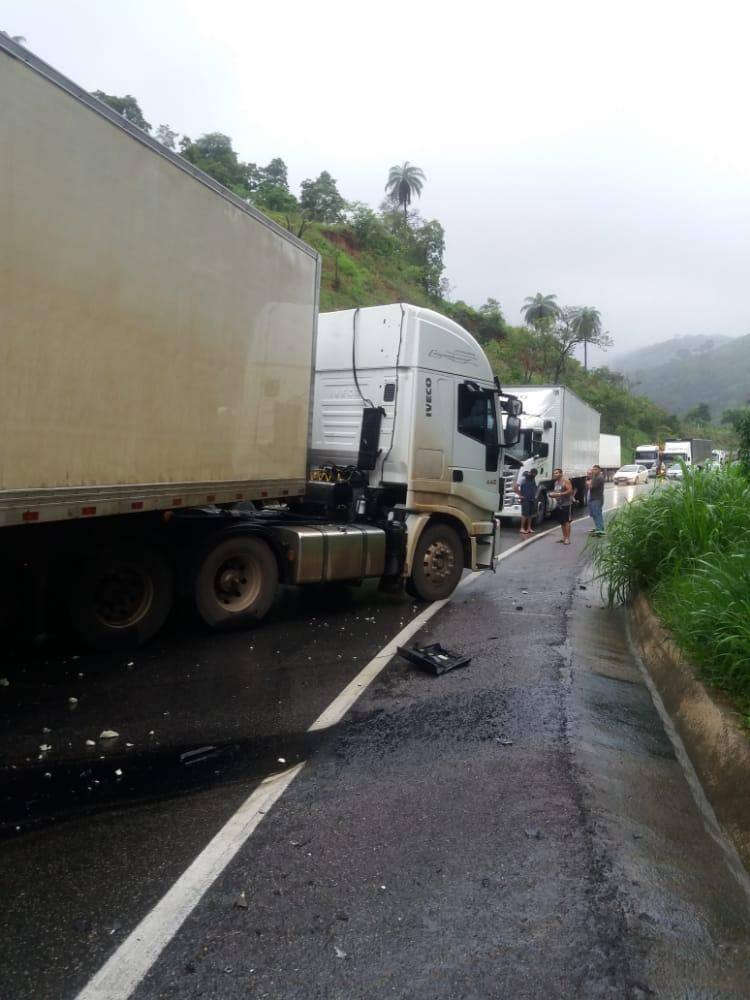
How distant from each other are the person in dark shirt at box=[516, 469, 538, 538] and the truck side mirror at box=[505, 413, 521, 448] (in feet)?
22.3

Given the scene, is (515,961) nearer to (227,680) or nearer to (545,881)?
(545,881)

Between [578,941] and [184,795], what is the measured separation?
6.73 ft

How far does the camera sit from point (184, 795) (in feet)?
12.6

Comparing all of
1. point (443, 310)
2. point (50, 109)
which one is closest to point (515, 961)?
point (50, 109)

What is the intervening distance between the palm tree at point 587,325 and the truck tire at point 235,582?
6110 centimetres

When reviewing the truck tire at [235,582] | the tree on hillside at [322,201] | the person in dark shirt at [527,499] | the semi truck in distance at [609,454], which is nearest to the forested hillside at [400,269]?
the tree on hillside at [322,201]

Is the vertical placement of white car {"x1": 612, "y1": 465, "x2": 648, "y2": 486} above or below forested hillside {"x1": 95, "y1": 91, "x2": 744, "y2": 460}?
below

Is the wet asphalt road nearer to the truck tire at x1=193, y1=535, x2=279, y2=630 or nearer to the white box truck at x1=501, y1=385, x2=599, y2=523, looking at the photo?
the truck tire at x1=193, y1=535, x2=279, y2=630

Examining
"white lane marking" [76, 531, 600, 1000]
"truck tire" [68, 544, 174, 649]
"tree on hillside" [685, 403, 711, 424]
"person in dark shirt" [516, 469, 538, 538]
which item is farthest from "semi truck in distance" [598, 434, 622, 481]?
"tree on hillside" [685, 403, 711, 424]

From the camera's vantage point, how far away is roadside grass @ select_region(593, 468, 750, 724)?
4.95 m

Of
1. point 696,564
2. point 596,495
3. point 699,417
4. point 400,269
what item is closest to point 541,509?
point 596,495

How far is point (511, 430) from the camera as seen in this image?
9773 millimetres

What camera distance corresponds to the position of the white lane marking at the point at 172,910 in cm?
246

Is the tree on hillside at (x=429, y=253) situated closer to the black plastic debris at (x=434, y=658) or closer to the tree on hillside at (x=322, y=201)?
the tree on hillside at (x=322, y=201)
